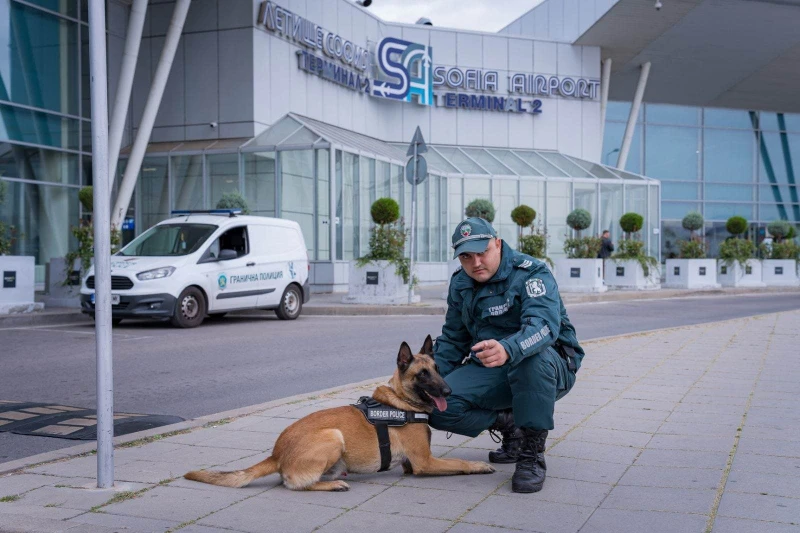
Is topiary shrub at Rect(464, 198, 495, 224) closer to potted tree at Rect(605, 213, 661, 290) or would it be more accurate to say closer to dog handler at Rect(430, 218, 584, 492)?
potted tree at Rect(605, 213, 661, 290)

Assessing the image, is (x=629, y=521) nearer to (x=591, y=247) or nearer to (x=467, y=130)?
(x=591, y=247)

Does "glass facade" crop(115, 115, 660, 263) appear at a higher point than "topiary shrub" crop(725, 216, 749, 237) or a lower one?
higher

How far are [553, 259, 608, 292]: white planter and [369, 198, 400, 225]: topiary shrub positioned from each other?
6.99 metres

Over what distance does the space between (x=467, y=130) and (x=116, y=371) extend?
96.5 ft

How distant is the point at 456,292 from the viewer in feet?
17.5

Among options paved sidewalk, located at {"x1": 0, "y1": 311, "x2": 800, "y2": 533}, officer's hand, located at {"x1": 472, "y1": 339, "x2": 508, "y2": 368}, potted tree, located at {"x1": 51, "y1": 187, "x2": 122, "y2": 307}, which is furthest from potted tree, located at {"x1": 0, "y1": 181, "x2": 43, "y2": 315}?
officer's hand, located at {"x1": 472, "y1": 339, "x2": 508, "y2": 368}

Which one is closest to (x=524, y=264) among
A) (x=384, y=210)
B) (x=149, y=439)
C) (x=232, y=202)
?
(x=149, y=439)

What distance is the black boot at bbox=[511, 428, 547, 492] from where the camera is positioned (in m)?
4.72

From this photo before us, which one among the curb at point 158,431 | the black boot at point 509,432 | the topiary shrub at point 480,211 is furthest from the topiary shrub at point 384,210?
the black boot at point 509,432

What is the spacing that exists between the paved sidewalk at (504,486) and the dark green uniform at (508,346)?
399mm

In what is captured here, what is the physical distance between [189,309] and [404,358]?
35.7 ft

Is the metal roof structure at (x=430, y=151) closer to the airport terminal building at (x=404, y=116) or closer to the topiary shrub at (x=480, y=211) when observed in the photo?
the airport terminal building at (x=404, y=116)

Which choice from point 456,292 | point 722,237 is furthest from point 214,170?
point 722,237

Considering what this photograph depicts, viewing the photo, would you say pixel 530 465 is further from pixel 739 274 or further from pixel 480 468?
pixel 739 274
